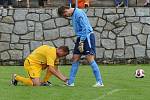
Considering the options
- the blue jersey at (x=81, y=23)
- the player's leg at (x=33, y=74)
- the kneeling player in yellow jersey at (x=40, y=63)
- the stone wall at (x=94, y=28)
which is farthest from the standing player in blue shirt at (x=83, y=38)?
the stone wall at (x=94, y=28)

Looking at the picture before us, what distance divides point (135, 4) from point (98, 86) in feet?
40.0

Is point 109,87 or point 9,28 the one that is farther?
point 9,28

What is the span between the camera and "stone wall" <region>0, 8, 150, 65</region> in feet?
75.2

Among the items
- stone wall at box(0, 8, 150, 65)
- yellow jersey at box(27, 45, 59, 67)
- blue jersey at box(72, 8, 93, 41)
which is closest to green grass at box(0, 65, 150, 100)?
yellow jersey at box(27, 45, 59, 67)

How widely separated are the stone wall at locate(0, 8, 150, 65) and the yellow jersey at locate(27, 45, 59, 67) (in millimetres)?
9312

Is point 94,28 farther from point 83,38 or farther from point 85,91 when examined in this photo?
point 85,91

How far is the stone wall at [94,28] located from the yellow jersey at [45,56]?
9.31 metres

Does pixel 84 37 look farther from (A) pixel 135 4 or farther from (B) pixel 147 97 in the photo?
(A) pixel 135 4

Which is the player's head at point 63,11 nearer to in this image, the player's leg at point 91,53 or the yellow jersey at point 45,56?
the player's leg at point 91,53

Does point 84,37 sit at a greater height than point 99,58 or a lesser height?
greater

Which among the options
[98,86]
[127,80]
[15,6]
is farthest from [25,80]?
[15,6]

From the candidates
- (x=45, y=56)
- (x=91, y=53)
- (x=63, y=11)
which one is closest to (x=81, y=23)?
(x=63, y=11)

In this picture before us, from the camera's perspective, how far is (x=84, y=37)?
13109 mm

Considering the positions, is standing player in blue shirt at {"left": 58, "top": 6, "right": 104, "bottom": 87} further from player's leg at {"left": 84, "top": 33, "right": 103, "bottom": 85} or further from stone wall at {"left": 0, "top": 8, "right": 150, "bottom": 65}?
stone wall at {"left": 0, "top": 8, "right": 150, "bottom": 65}
